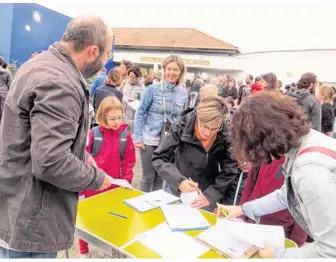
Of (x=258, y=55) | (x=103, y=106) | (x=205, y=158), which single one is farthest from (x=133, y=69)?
(x=258, y=55)

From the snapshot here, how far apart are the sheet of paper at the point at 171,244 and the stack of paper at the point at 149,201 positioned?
28cm

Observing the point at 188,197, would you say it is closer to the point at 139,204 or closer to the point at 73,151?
the point at 139,204

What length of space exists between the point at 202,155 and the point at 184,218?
0.54 meters

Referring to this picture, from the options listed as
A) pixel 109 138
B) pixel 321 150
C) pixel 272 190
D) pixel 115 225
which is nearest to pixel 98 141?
pixel 109 138

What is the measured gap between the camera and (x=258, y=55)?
22.9 meters

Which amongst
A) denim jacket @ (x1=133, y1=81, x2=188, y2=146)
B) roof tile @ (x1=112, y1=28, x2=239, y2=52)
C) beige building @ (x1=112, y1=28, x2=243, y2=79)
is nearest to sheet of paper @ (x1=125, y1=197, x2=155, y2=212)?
denim jacket @ (x1=133, y1=81, x2=188, y2=146)

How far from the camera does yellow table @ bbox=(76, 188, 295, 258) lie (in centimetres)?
142

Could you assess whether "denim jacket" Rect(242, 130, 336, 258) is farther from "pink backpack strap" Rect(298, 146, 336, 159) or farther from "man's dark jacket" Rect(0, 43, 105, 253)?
"man's dark jacket" Rect(0, 43, 105, 253)

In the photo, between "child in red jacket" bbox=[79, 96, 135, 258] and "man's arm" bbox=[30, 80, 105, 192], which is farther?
"child in red jacket" bbox=[79, 96, 135, 258]

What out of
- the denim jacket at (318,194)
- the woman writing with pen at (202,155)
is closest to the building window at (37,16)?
the woman writing with pen at (202,155)

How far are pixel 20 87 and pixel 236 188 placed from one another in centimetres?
169

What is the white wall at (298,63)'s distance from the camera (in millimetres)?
19250

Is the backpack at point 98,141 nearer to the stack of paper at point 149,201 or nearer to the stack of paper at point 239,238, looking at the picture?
the stack of paper at point 149,201

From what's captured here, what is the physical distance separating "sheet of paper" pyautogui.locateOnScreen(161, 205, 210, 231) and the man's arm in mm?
678
